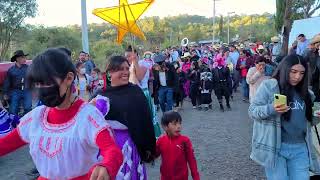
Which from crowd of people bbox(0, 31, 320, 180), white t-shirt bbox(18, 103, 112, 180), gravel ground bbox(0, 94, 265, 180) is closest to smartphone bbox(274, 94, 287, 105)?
crowd of people bbox(0, 31, 320, 180)

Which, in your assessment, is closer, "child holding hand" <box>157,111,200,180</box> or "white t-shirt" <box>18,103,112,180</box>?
"white t-shirt" <box>18,103,112,180</box>

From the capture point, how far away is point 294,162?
4051mm

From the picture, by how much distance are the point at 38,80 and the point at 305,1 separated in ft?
122

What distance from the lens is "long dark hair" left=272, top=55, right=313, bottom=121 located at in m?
4.04

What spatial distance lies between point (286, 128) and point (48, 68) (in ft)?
7.95

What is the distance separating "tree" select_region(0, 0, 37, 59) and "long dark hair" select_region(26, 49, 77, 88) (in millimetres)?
28467

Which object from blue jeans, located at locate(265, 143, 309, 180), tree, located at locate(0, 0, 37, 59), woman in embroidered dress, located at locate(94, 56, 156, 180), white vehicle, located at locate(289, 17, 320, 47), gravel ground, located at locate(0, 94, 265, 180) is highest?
tree, located at locate(0, 0, 37, 59)

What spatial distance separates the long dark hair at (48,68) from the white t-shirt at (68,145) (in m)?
0.23

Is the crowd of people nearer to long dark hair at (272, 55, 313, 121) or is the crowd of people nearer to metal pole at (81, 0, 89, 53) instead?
long dark hair at (272, 55, 313, 121)

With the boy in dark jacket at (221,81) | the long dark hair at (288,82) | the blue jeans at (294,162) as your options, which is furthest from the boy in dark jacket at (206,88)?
the blue jeans at (294,162)

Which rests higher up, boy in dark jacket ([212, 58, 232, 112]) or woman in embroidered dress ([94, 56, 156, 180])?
woman in embroidered dress ([94, 56, 156, 180])

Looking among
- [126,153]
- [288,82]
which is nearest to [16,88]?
[126,153]

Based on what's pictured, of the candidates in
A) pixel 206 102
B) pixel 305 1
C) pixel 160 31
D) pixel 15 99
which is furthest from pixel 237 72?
pixel 160 31

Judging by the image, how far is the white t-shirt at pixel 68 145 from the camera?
237 centimetres
